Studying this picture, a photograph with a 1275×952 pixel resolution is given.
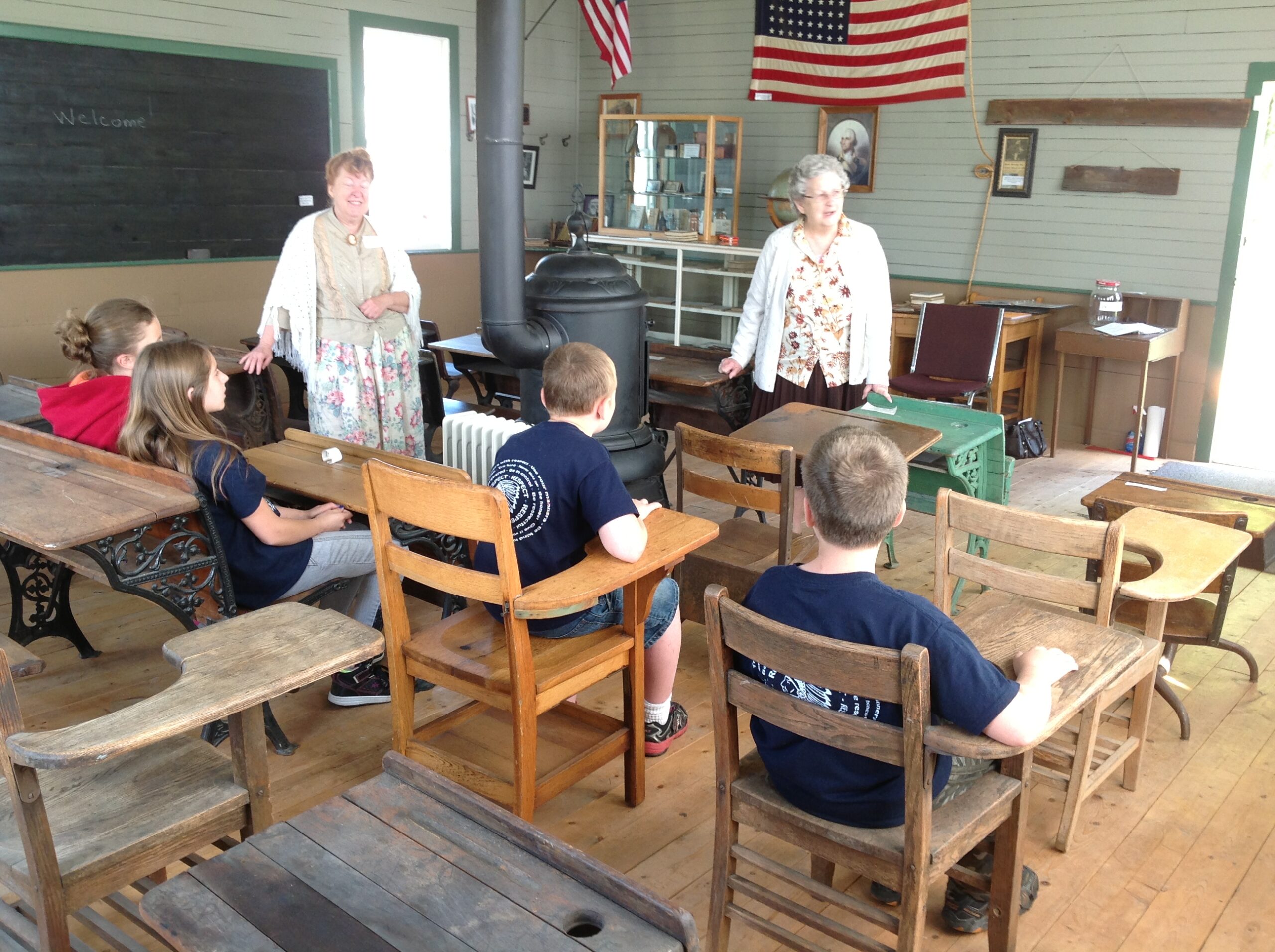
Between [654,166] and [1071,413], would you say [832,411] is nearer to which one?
[1071,413]

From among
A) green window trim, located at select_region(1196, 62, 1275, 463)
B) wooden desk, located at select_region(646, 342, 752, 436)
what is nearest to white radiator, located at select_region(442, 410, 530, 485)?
wooden desk, located at select_region(646, 342, 752, 436)

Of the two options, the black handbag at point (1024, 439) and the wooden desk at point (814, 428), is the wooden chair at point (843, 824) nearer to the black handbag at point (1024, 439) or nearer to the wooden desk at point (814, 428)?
the wooden desk at point (814, 428)

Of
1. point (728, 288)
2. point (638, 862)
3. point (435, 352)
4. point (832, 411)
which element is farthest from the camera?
point (728, 288)

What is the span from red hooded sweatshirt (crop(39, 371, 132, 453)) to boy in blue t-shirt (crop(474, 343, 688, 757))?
1.12m

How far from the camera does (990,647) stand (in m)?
1.97

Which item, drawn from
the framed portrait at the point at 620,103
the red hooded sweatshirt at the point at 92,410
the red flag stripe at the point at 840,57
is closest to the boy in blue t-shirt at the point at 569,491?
the red hooded sweatshirt at the point at 92,410

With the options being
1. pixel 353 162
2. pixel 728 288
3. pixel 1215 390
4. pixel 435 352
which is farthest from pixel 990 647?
pixel 728 288

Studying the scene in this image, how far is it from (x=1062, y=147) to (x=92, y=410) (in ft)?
18.3

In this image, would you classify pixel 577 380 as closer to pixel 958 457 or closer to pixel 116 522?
pixel 116 522

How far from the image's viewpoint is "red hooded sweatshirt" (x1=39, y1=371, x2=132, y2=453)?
293 centimetres

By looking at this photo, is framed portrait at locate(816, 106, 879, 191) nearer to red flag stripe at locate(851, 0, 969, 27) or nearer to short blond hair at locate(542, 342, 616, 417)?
red flag stripe at locate(851, 0, 969, 27)

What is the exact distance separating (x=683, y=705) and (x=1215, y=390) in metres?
4.47

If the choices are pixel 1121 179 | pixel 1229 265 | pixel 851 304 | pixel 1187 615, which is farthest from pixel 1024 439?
pixel 1187 615

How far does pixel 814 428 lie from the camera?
3584mm
